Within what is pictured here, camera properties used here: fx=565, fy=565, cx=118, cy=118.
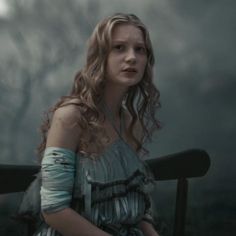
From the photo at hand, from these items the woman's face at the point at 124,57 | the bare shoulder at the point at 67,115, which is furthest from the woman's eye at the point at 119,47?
the bare shoulder at the point at 67,115

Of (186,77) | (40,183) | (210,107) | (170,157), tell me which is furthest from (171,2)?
(40,183)

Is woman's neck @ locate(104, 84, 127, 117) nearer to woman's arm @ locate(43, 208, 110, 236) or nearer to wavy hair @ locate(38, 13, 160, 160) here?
wavy hair @ locate(38, 13, 160, 160)

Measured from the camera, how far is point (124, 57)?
102 cm

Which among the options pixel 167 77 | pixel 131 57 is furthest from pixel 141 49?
pixel 167 77

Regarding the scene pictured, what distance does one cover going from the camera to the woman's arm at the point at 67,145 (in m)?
0.95

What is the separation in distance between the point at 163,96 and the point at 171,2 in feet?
1.03

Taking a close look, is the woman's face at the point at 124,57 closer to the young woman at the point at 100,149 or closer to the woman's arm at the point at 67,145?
the young woman at the point at 100,149

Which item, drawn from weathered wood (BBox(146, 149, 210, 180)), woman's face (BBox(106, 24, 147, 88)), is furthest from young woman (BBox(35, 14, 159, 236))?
weathered wood (BBox(146, 149, 210, 180))

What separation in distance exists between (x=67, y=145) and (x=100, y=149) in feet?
0.23

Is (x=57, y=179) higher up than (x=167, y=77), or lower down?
lower down

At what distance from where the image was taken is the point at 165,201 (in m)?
1.75

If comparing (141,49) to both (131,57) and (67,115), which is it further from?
(67,115)

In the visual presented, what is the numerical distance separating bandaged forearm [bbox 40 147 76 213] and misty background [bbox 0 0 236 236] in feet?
2.53

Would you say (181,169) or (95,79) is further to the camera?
(181,169)
